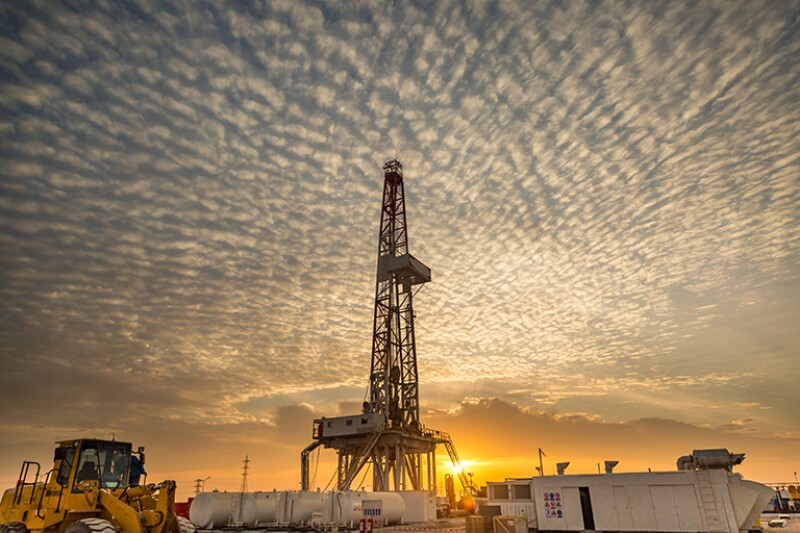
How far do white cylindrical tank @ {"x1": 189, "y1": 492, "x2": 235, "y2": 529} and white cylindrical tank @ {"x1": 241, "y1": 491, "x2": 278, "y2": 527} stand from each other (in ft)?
3.31

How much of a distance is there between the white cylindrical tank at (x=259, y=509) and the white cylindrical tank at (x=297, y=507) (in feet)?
1.59

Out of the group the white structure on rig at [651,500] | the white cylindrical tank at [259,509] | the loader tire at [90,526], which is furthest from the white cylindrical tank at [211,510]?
the loader tire at [90,526]

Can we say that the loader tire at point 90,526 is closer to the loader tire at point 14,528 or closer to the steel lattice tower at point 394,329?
the loader tire at point 14,528

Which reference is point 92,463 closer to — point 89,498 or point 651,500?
point 89,498

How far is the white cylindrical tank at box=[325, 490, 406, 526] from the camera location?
31062 millimetres

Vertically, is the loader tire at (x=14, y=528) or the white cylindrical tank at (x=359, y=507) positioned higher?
the loader tire at (x=14, y=528)

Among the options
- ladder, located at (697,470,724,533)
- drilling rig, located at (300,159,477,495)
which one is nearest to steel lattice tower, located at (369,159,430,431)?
Answer: drilling rig, located at (300,159,477,495)

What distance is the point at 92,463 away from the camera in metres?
14.6

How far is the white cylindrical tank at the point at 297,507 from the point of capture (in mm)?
30688

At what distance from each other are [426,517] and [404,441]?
11.6m

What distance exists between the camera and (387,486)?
1850 inches

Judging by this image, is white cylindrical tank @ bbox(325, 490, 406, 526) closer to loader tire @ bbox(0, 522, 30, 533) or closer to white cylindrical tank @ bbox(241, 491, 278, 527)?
white cylindrical tank @ bbox(241, 491, 278, 527)

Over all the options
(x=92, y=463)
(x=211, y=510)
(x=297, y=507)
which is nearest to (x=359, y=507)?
(x=297, y=507)

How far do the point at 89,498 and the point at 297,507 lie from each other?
1911 centimetres
